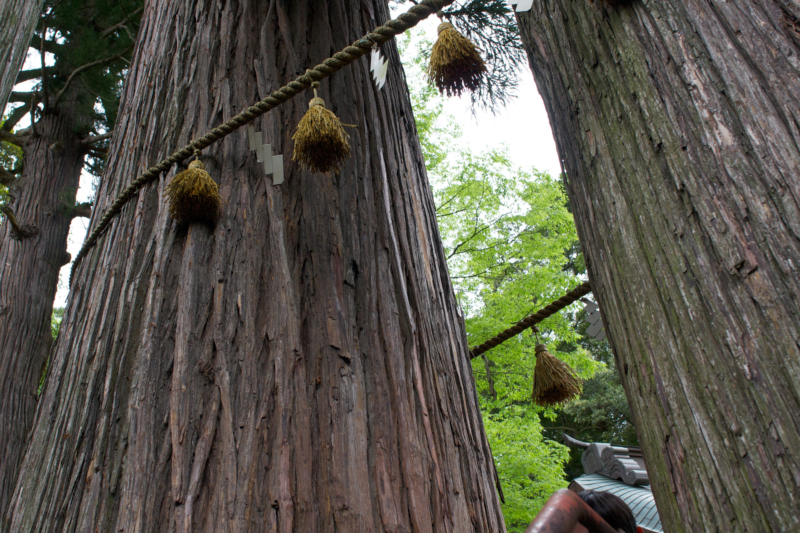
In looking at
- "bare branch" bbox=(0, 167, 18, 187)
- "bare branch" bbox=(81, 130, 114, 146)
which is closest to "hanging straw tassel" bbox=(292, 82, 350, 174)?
"bare branch" bbox=(81, 130, 114, 146)

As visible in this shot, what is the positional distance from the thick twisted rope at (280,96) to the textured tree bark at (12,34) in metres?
1.00

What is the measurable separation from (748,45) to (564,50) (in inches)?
15.6

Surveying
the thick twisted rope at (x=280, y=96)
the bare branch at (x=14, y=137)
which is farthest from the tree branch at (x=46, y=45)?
the thick twisted rope at (x=280, y=96)

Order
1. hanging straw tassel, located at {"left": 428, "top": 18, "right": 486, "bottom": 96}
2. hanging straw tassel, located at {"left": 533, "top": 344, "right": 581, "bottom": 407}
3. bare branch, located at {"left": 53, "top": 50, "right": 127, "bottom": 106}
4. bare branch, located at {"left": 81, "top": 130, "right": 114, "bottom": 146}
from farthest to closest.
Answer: bare branch, located at {"left": 81, "top": 130, "right": 114, "bottom": 146} < bare branch, located at {"left": 53, "top": 50, "right": 127, "bottom": 106} < hanging straw tassel, located at {"left": 533, "top": 344, "right": 581, "bottom": 407} < hanging straw tassel, located at {"left": 428, "top": 18, "right": 486, "bottom": 96}

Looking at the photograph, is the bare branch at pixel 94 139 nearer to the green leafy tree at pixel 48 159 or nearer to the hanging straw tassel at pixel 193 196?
the green leafy tree at pixel 48 159

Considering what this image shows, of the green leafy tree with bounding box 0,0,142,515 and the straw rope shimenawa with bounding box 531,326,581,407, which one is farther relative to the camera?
the green leafy tree with bounding box 0,0,142,515

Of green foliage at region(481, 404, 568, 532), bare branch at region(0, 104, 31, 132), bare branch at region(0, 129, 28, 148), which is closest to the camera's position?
bare branch at region(0, 129, 28, 148)

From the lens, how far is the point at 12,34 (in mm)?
2189

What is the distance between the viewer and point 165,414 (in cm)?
128

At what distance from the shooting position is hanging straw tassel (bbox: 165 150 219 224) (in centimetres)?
150

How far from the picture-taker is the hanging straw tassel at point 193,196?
150 centimetres

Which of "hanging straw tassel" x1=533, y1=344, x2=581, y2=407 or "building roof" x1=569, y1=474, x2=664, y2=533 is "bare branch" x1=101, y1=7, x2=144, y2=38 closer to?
"hanging straw tassel" x1=533, y1=344, x2=581, y2=407

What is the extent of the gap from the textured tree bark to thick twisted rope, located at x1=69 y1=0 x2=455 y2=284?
100cm

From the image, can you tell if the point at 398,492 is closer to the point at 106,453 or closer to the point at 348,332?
the point at 348,332
